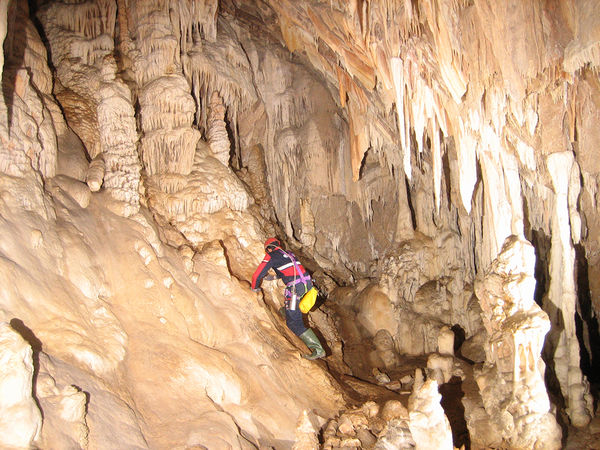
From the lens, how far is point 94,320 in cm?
441

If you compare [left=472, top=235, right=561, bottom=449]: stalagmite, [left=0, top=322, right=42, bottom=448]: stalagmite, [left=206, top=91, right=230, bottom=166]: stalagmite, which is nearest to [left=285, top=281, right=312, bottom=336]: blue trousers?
[left=472, top=235, right=561, bottom=449]: stalagmite

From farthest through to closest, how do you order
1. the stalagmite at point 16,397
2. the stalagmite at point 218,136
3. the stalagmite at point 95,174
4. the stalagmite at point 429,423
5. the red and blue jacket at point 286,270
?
the stalagmite at point 218,136 < the red and blue jacket at point 286,270 < the stalagmite at point 95,174 < the stalagmite at point 429,423 < the stalagmite at point 16,397

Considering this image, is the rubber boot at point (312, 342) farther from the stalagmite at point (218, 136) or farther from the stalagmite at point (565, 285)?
the stalagmite at point (218, 136)

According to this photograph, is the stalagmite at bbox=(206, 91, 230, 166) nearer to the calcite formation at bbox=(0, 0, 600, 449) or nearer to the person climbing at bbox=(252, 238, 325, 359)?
the calcite formation at bbox=(0, 0, 600, 449)

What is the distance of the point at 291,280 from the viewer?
6184 mm

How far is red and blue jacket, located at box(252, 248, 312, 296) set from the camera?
6152 mm

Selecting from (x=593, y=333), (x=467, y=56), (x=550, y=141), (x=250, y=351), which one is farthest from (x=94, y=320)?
(x=593, y=333)

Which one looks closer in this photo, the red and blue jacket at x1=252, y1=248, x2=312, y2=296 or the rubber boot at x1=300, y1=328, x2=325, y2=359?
the red and blue jacket at x1=252, y1=248, x2=312, y2=296

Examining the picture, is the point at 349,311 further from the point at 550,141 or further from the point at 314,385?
the point at 550,141

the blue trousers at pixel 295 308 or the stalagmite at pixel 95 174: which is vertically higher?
the stalagmite at pixel 95 174

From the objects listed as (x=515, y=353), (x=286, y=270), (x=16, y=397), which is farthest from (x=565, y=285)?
(x=16, y=397)

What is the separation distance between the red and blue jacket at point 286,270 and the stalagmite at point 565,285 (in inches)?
132

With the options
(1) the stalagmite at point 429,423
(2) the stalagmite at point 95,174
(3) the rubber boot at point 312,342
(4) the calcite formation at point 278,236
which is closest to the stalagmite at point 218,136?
(4) the calcite formation at point 278,236

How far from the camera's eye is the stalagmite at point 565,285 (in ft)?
18.4
